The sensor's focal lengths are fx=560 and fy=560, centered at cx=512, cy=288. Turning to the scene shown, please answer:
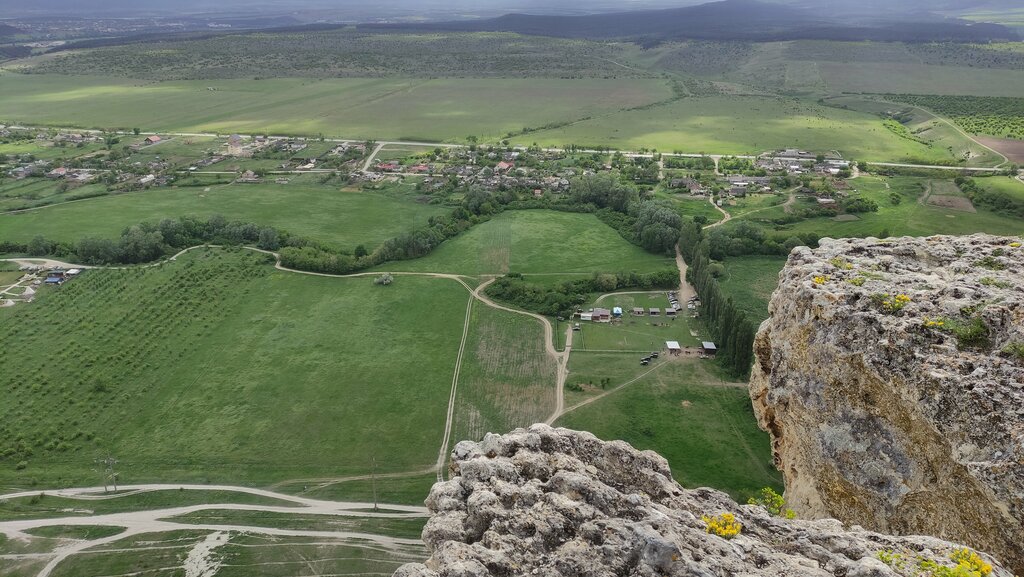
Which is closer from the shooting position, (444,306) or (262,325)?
(262,325)

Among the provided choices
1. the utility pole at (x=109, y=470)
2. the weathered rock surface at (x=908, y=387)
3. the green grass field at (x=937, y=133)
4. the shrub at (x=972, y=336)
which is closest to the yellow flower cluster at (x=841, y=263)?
the weathered rock surface at (x=908, y=387)

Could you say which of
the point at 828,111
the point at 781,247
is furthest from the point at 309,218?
the point at 828,111

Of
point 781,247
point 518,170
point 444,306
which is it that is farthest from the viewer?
point 518,170

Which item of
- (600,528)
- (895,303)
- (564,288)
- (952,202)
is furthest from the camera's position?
(952,202)

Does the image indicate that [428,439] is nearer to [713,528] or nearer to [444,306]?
[444,306]

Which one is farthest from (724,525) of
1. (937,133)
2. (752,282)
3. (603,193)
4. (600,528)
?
(937,133)

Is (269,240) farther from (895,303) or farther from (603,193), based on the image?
(895,303)
